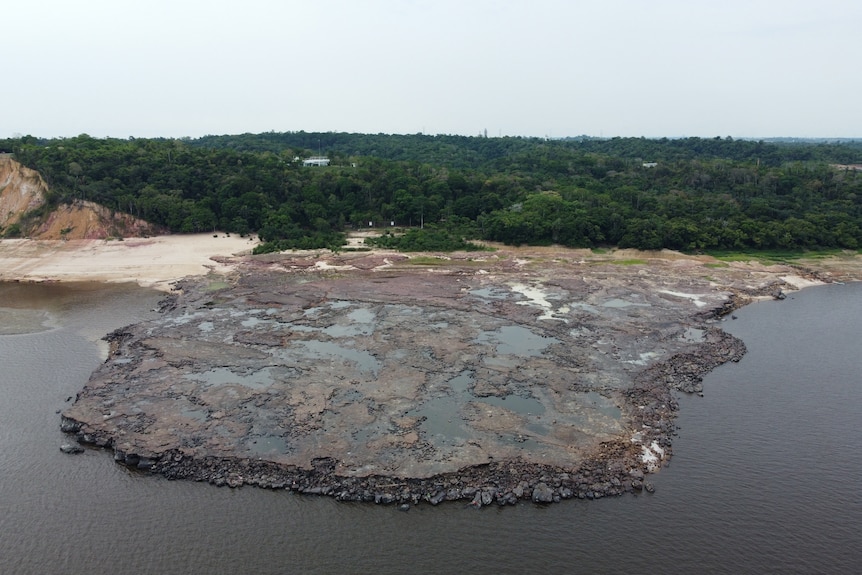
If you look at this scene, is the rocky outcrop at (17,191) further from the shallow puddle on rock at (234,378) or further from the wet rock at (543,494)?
the wet rock at (543,494)

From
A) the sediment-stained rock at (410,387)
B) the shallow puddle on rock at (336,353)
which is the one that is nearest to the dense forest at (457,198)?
the sediment-stained rock at (410,387)

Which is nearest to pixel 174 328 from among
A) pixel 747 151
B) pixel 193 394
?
pixel 193 394

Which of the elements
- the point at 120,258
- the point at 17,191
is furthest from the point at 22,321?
the point at 17,191

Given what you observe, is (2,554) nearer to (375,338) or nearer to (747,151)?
(375,338)

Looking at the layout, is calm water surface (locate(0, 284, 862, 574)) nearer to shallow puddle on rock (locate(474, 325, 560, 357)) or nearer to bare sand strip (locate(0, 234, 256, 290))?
shallow puddle on rock (locate(474, 325, 560, 357))

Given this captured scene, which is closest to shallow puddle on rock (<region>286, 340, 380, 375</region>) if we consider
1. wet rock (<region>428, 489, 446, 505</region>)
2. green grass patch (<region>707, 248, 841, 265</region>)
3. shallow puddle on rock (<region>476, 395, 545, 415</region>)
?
shallow puddle on rock (<region>476, 395, 545, 415</region>)

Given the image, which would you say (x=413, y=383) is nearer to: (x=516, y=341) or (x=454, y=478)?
(x=454, y=478)
